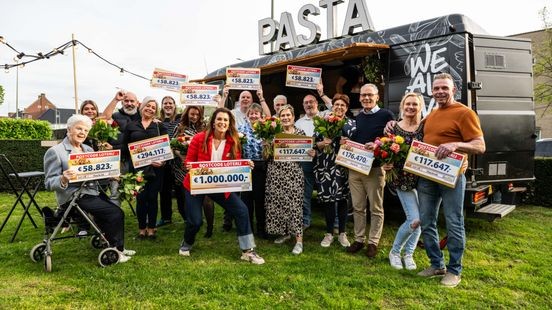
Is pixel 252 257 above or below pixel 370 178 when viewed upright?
below

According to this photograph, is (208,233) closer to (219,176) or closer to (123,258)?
(123,258)

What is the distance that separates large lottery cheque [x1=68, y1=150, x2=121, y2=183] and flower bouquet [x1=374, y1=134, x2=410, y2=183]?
115 inches

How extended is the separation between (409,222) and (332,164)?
1.28 metres

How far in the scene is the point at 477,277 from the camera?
405cm

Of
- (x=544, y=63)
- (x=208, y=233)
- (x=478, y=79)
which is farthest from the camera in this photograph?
(x=544, y=63)

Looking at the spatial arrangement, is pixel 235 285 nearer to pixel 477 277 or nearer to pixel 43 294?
pixel 43 294

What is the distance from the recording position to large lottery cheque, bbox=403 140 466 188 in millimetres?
3496

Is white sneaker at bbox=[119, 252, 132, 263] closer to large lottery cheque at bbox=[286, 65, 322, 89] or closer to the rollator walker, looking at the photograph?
the rollator walker

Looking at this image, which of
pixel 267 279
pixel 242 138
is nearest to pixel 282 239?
pixel 267 279

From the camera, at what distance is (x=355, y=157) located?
14.8 feet

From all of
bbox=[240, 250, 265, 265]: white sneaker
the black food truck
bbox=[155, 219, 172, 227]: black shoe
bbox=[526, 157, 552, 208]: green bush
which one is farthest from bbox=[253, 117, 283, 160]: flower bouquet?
bbox=[526, 157, 552, 208]: green bush

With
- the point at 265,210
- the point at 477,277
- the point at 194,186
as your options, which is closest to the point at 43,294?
the point at 194,186

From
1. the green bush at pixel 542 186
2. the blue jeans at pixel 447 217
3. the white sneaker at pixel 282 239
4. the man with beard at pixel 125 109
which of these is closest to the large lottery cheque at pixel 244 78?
the man with beard at pixel 125 109

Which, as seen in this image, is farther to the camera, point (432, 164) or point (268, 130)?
point (268, 130)
